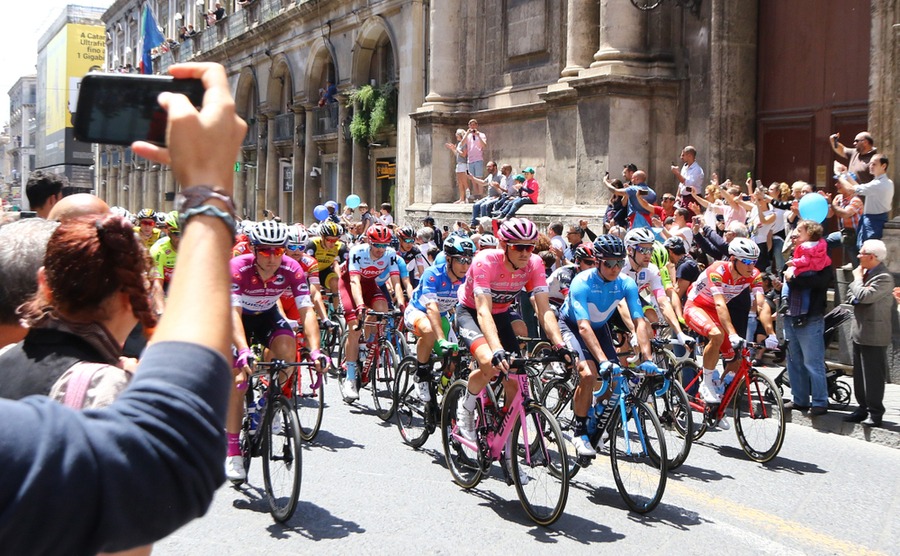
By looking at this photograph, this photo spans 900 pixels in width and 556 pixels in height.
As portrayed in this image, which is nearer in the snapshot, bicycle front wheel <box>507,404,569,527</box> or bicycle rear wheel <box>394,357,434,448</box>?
bicycle front wheel <box>507,404,569,527</box>

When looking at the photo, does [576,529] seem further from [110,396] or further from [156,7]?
[156,7]

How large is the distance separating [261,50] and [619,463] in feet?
125

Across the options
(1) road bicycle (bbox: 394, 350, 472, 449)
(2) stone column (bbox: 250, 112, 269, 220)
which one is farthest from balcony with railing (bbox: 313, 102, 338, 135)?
(1) road bicycle (bbox: 394, 350, 472, 449)

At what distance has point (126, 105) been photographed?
1.79m

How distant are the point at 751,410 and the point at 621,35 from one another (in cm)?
1154

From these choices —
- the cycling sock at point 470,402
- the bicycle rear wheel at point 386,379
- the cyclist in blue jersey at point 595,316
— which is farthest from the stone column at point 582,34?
the cycling sock at point 470,402

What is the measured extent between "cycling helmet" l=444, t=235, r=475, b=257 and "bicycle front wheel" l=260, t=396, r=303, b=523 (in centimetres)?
288

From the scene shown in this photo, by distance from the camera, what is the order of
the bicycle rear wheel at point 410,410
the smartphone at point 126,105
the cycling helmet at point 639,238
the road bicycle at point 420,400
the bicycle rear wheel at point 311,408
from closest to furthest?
the smartphone at point 126,105 → the bicycle rear wheel at point 311,408 → the road bicycle at point 420,400 → the bicycle rear wheel at point 410,410 → the cycling helmet at point 639,238

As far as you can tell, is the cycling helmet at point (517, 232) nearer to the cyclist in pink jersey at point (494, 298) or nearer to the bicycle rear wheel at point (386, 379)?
the cyclist in pink jersey at point (494, 298)

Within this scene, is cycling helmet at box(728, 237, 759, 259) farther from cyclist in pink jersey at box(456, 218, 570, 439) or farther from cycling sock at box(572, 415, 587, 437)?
cycling sock at box(572, 415, 587, 437)

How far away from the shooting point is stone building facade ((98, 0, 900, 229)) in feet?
58.4

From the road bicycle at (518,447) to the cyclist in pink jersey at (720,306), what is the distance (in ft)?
8.28

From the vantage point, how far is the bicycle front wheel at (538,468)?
6668 mm

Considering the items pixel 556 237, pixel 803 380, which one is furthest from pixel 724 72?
pixel 803 380
